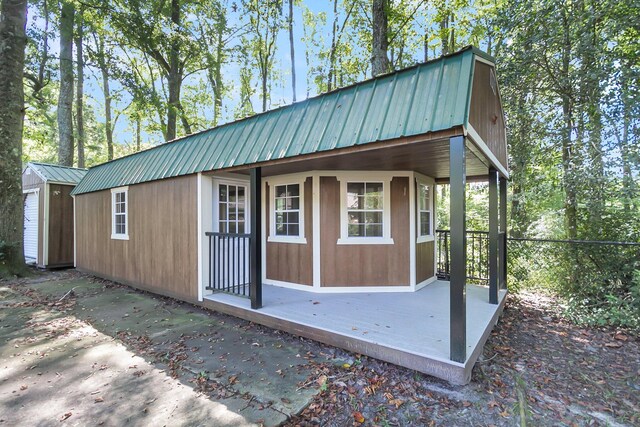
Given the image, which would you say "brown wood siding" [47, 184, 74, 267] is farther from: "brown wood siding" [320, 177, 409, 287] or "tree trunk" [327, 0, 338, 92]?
"tree trunk" [327, 0, 338, 92]

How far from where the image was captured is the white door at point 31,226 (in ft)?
30.7

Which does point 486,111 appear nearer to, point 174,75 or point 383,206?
point 383,206

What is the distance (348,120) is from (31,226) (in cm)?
1142

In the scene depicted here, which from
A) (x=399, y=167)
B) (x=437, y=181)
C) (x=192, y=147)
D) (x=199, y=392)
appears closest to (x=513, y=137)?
(x=437, y=181)

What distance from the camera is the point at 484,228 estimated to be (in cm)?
921

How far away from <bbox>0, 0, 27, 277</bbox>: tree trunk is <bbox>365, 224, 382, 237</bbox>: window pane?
859 centimetres

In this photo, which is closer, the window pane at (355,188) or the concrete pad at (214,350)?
the concrete pad at (214,350)

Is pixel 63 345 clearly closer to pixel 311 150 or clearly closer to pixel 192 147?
pixel 192 147

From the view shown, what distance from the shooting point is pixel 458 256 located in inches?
105

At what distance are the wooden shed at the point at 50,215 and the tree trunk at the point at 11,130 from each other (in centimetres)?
146

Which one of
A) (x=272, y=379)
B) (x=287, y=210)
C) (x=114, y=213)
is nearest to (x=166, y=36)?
(x=114, y=213)

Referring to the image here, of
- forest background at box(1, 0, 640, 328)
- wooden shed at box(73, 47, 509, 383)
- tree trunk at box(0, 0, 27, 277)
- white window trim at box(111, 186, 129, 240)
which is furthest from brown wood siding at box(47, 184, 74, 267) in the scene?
white window trim at box(111, 186, 129, 240)

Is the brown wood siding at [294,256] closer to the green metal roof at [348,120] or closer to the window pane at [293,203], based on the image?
the window pane at [293,203]

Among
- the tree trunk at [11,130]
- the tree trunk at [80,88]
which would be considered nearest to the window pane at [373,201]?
the tree trunk at [11,130]
